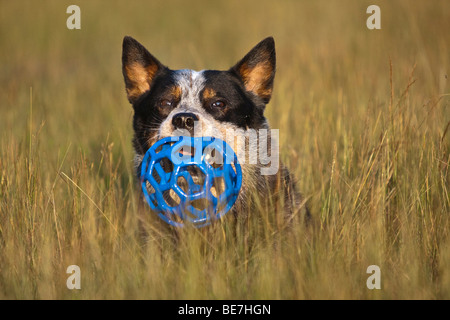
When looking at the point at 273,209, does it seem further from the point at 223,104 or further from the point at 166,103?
the point at 166,103

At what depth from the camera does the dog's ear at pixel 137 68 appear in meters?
4.73

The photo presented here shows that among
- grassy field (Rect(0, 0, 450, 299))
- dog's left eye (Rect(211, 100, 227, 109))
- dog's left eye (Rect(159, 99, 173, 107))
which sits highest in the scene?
dog's left eye (Rect(159, 99, 173, 107))

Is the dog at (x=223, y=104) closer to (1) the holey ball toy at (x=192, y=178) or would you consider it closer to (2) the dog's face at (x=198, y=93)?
(2) the dog's face at (x=198, y=93)

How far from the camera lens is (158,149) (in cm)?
420

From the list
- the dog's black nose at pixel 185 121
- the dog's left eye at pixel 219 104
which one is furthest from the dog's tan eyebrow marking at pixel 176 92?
the dog's black nose at pixel 185 121

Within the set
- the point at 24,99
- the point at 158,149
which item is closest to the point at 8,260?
the point at 158,149

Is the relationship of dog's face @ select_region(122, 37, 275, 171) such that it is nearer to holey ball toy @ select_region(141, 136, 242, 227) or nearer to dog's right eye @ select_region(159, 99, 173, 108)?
dog's right eye @ select_region(159, 99, 173, 108)

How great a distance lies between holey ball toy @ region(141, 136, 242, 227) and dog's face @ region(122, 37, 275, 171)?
9.4 inches

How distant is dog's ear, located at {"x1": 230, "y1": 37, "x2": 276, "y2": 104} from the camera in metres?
4.66

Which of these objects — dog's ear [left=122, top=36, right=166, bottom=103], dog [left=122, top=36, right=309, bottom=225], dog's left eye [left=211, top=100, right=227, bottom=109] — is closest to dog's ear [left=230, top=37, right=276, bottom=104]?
dog [left=122, top=36, right=309, bottom=225]

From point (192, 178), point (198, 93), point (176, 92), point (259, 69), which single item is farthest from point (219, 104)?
point (192, 178)

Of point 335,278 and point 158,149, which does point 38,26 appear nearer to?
point 158,149

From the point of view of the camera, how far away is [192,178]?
4066 mm

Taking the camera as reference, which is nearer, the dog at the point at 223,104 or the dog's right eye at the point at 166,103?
the dog at the point at 223,104
